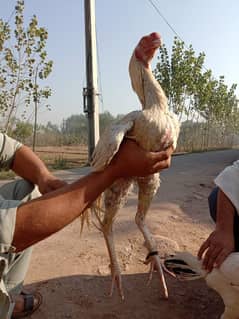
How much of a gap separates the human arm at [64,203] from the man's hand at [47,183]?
418 millimetres

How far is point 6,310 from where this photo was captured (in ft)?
3.66

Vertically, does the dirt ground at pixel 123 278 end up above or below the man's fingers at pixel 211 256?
below

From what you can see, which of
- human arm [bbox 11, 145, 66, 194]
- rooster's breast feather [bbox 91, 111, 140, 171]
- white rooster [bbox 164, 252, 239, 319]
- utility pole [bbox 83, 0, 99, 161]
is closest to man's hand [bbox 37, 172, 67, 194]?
human arm [bbox 11, 145, 66, 194]

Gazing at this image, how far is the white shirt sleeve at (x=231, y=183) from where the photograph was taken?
5.05 ft

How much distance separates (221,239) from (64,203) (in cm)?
77

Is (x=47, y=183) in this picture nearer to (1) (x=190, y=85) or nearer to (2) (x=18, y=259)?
(2) (x=18, y=259)

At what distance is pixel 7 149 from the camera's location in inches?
66.5

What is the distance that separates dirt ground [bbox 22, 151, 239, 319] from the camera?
194cm

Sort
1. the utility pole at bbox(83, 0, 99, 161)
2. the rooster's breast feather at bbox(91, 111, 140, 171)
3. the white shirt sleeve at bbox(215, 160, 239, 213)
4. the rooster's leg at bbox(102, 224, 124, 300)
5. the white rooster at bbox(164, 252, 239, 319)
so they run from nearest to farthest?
the white rooster at bbox(164, 252, 239, 319)
the white shirt sleeve at bbox(215, 160, 239, 213)
the rooster's breast feather at bbox(91, 111, 140, 171)
the rooster's leg at bbox(102, 224, 124, 300)
the utility pole at bbox(83, 0, 99, 161)

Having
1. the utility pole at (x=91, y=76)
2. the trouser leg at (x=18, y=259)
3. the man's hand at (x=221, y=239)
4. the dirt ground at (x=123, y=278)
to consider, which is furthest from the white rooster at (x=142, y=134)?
the utility pole at (x=91, y=76)

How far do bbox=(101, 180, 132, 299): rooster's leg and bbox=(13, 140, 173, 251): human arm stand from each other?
0.82m

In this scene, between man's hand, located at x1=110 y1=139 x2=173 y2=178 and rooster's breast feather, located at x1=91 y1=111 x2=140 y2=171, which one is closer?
man's hand, located at x1=110 y1=139 x2=173 y2=178

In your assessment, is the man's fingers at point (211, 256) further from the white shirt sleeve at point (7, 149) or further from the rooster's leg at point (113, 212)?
the white shirt sleeve at point (7, 149)

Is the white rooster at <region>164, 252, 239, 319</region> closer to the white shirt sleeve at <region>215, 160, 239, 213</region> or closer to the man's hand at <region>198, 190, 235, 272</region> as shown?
the man's hand at <region>198, 190, 235, 272</region>
